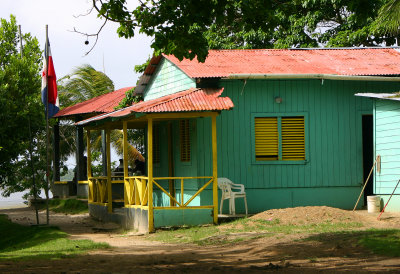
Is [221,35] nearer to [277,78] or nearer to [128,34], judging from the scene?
[277,78]

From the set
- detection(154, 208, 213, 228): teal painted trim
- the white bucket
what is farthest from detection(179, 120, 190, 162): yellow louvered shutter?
the white bucket

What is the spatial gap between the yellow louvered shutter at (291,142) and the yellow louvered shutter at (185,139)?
96.8 inches

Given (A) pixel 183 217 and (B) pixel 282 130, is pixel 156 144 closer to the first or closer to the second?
(B) pixel 282 130

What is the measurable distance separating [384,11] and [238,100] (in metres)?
6.16

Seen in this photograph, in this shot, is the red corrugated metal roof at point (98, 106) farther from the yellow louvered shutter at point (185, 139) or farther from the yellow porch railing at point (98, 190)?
the yellow louvered shutter at point (185, 139)

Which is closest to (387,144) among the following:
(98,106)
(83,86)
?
(98,106)

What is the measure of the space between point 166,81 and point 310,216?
6.54 m

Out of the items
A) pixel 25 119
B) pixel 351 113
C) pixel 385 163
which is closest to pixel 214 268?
pixel 385 163

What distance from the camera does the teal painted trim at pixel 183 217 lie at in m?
15.1

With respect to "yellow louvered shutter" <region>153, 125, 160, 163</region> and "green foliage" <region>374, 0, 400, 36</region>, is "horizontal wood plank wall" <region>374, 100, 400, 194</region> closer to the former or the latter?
"green foliage" <region>374, 0, 400, 36</region>

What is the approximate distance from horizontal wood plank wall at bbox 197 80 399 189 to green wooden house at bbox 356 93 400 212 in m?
1.22

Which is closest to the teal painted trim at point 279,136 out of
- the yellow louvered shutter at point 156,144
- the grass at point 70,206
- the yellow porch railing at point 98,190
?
the yellow louvered shutter at point 156,144

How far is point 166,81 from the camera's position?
18781 millimetres

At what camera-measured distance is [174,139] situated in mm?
18219
